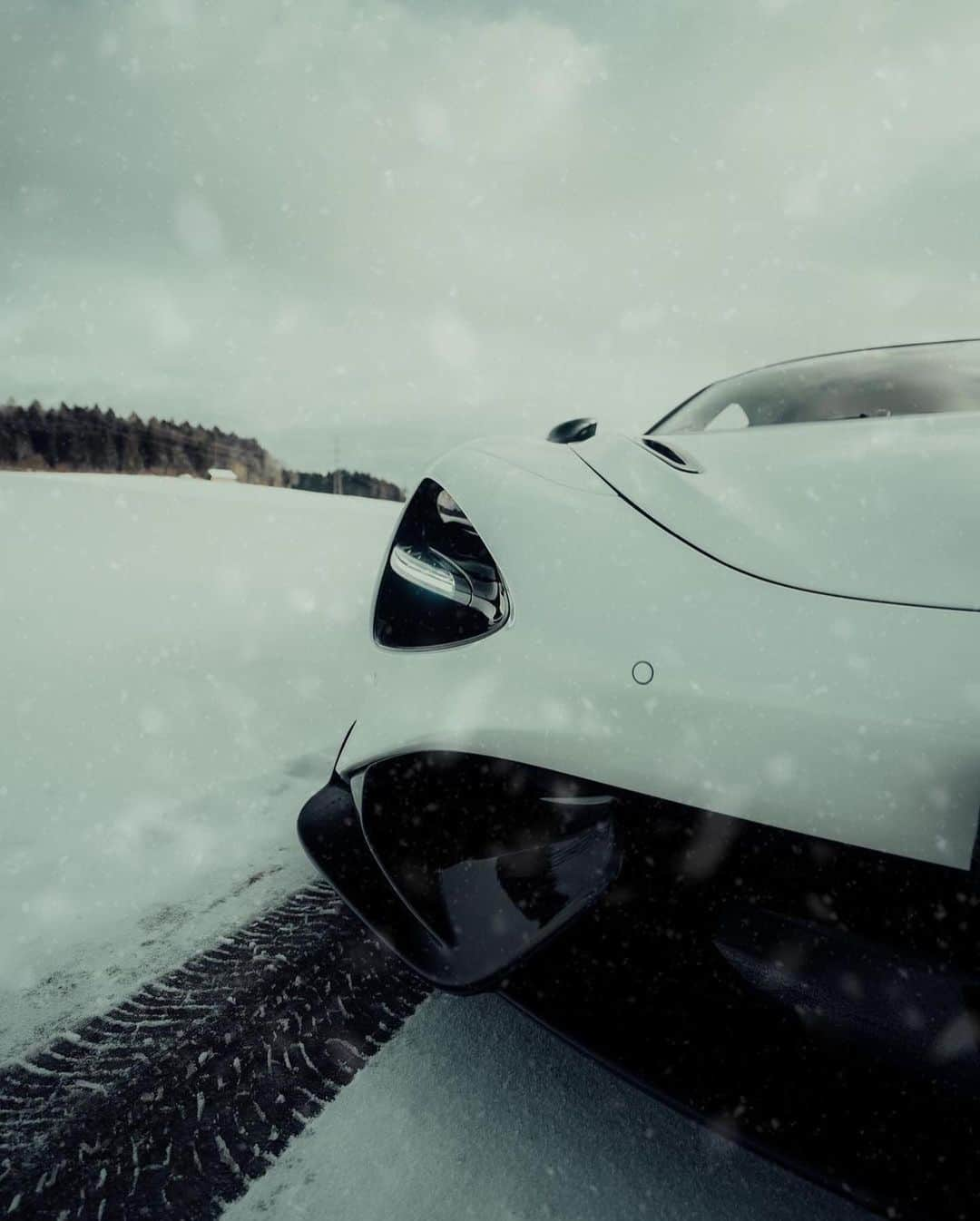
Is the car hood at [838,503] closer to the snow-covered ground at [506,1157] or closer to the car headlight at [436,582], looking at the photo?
the car headlight at [436,582]

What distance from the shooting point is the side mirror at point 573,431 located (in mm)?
1689

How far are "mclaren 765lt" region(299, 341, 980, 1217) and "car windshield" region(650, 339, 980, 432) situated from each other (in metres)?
0.76

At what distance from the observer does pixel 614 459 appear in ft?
4.43

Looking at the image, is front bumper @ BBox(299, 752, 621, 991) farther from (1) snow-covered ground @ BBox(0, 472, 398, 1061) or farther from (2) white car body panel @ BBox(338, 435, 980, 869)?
(1) snow-covered ground @ BBox(0, 472, 398, 1061)

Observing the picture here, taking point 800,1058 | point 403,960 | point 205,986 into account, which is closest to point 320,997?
point 205,986

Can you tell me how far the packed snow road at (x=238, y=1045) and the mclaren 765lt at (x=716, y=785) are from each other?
0.95 ft

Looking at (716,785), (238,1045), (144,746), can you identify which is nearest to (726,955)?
(716,785)

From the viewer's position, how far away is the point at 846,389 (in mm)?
2182

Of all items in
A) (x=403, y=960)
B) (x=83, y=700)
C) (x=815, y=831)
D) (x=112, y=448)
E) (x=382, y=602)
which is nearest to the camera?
(x=815, y=831)

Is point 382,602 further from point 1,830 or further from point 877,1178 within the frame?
point 1,830

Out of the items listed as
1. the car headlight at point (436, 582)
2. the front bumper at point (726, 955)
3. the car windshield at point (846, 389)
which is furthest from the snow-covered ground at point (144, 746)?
the car windshield at point (846, 389)

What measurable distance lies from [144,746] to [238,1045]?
1.37m

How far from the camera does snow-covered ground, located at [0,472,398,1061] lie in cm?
148

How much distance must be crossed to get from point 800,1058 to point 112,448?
34.4 metres
